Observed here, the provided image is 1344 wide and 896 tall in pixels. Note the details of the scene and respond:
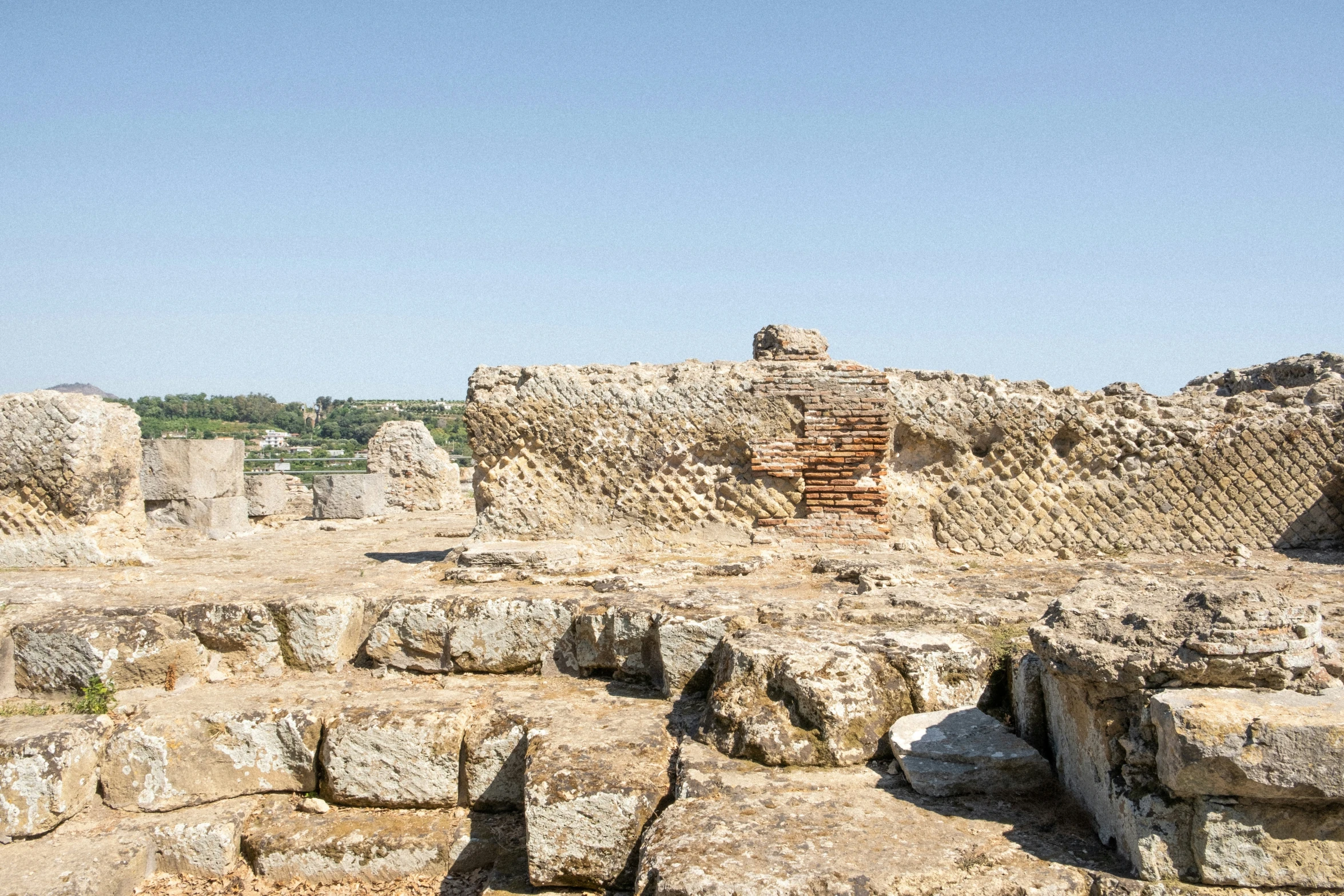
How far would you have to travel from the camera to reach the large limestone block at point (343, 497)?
14156 millimetres

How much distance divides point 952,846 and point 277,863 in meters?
3.19

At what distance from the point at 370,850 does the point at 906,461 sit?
4.89m

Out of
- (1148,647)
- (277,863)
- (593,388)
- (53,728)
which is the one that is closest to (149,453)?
(593,388)

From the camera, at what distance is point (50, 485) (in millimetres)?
7637

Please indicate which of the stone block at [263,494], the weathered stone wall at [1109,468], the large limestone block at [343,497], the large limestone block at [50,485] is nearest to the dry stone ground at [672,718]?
the weathered stone wall at [1109,468]

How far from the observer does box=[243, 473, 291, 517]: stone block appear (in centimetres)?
1455

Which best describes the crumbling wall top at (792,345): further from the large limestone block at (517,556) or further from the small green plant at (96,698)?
the small green plant at (96,698)

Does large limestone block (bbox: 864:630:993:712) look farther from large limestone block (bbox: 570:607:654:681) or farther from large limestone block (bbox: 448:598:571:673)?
large limestone block (bbox: 448:598:571:673)

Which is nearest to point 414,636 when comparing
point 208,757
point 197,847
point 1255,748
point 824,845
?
point 208,757

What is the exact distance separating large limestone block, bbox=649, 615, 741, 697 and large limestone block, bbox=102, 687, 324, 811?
176 centimetres

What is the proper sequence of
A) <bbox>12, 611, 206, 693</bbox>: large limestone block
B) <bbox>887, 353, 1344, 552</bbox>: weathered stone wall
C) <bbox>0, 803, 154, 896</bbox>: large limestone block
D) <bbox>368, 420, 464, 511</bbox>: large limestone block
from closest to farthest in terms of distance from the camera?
<bbox>0, 803, 154, 896</bbox>: large limestone block < <bbox>12, 611, 206, 693</bbox>: large limestone block < <bbox>887, 353, 1344, 552</bbox>: weathered stone wall < <bbox>368, 420, 464, 511</bbox>: large limestone block

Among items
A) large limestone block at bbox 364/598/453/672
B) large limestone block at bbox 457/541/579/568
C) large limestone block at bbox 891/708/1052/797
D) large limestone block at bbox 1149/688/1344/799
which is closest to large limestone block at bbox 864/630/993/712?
large limestone block at bbox 891/708/1052/797

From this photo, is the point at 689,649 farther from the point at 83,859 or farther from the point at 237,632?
the point at 83,859

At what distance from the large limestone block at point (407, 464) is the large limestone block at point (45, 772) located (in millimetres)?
11035
